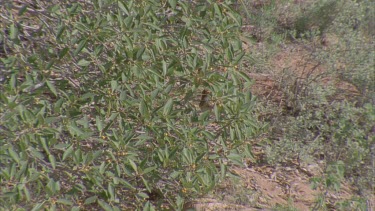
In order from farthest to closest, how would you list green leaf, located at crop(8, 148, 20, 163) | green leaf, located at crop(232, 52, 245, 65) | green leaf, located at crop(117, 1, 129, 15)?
green leaf, located at crop(232, 52, 245, 65) < green leaf, located at crop(117, 1, 129, 15) < green leaf, located at crop(8, 148, 20, 163)

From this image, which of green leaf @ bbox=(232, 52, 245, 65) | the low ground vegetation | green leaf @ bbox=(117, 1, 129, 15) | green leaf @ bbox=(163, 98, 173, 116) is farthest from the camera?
green leaf @ bbox=(232, 52, 245, 65)

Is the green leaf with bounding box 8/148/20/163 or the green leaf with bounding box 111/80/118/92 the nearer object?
the green leaf with bounding box 8/148/20/163

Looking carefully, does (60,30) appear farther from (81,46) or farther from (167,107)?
(167,107)

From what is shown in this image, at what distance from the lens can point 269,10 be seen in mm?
6242

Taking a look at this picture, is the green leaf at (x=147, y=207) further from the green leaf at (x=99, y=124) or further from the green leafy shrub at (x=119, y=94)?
the green leaf at (x=99, y=124)

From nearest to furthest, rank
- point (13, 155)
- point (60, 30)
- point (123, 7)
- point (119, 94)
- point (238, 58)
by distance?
1. point (13, 155)
2. point (60, 30)
3. point (123, 7)
4. point (119, 94)
5. point (238, 58)

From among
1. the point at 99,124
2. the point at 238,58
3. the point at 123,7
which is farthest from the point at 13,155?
the point at 238,58

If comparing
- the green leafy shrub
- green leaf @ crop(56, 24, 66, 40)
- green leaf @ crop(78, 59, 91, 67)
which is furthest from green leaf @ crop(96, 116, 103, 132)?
green leaf @ crop(56, 24, 66, 40)

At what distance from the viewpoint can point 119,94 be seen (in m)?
3.13

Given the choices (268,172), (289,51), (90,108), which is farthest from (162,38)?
(289,51)

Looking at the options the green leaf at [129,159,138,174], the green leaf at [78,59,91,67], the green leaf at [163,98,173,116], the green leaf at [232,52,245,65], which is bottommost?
the green leaf at [129,159,138,174]

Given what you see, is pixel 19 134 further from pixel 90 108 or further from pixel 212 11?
pixel 212 11

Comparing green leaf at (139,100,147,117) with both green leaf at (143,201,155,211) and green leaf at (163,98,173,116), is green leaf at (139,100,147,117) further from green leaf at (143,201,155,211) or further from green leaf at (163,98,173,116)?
green leaf at (143,201,155,211)

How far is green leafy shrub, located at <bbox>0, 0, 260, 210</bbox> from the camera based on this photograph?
2957 mm
